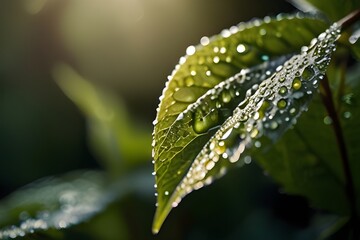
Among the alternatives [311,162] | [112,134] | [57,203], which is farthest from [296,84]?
[112,134]

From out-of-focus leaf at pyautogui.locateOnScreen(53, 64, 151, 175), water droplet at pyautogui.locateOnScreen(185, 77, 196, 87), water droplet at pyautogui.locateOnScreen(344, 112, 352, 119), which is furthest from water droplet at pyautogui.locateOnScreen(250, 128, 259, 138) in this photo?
out-of-focus leaf at pyautogui.locateOnScreen(53, 64, 151, 175)

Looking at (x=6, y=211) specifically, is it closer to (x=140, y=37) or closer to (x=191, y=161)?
(x=191, y=161)

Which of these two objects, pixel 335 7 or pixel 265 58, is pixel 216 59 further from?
pixel 335 7

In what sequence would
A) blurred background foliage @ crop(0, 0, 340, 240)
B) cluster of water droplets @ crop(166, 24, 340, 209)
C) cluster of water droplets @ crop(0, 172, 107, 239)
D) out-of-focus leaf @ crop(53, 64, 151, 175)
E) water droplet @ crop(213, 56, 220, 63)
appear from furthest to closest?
out-of-focus leaf @ crop(53, 64, 151, 175) < blurred background foliage @ crop(0, 0, 340, 240) < cluster of water droplets @ crop(0, 172, 107, 239) < water droplet @ crop(213, 56, 220, 63) < cluster of water droplets @ crop(166, 24, 340, 209)

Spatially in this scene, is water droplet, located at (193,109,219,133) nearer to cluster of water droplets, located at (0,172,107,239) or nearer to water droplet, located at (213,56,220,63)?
water droplet, located at (213,56,220,63)

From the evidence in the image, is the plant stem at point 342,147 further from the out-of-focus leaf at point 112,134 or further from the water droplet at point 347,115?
the out-of-focus leaf at point 112,134

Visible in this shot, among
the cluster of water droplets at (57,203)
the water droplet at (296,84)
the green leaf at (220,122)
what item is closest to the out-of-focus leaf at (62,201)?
the cluster of water droplets at (57,203)
